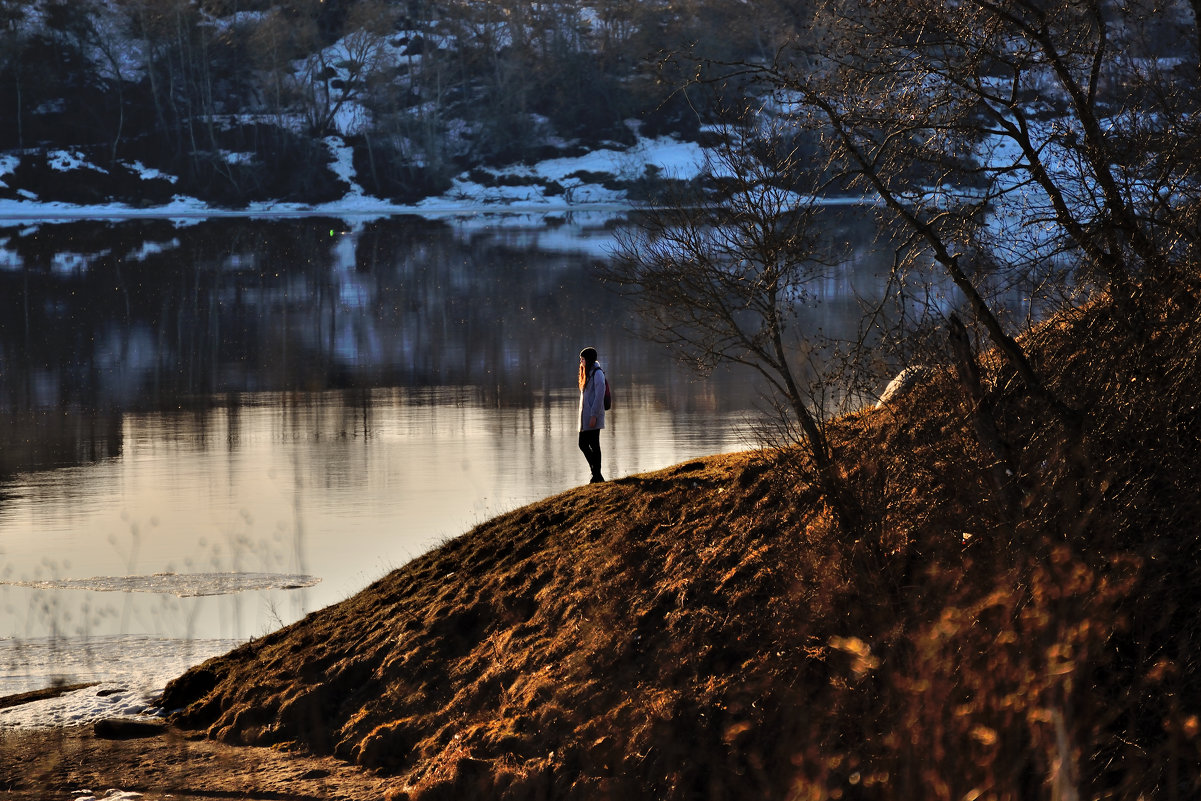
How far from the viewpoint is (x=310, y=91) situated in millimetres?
102438

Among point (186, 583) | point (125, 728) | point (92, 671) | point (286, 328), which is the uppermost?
point (286, 328)

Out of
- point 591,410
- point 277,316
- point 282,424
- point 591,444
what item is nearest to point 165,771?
point 591,444

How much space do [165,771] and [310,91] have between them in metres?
96.8

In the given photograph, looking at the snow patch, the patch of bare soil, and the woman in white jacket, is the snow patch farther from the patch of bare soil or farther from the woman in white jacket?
the patch of bare soil

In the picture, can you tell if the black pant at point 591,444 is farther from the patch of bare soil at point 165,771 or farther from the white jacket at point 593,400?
the patch of bare soil at point 165,771

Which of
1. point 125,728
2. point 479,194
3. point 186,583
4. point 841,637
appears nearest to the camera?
point 841,637

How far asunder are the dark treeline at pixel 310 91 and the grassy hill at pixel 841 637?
80.9 meters

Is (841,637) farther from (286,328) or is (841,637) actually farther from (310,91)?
(310,91)

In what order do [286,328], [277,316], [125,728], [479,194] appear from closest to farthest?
1. [125,728]
2. [286,328]
3. [277,316]
4. [479,194]

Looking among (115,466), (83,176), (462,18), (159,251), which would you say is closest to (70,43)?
(83,176)

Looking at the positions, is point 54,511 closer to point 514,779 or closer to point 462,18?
point 514,779

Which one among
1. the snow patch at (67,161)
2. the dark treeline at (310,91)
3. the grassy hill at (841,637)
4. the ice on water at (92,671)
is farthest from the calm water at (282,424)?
the dark treeline at (310,91)

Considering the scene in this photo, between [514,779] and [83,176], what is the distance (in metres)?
90.1

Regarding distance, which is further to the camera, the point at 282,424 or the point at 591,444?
the point at 282,424
